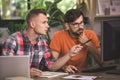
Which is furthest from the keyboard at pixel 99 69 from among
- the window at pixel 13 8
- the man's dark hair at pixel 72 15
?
the window at pixel 13 8

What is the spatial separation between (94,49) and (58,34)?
42 cm

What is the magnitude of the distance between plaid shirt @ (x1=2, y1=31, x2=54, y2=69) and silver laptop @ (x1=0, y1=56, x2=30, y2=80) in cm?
51

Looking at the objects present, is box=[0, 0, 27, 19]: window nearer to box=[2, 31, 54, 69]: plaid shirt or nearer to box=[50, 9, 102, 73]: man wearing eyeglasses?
box=[50, 9, 102, 73]: man wearing eyeglasses

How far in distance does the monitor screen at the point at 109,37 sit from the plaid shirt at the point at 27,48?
59 centimetres

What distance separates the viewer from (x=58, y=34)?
10.4 feet

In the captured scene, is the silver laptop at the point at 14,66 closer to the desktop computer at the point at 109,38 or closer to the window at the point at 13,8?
the desktop computer at the point at 109,38

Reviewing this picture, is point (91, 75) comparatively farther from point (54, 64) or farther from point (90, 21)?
point (90, 21)

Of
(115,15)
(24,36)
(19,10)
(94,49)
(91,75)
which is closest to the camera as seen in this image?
(91,75)

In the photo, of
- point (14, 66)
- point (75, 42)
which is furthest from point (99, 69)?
point (14, 66)

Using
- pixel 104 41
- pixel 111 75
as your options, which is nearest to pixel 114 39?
pixel 104 41

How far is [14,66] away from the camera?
200cm

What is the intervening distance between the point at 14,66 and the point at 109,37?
2.82 ft

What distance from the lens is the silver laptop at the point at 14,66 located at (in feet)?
6.45

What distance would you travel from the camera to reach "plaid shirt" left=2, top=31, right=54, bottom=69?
2570 millimetres
